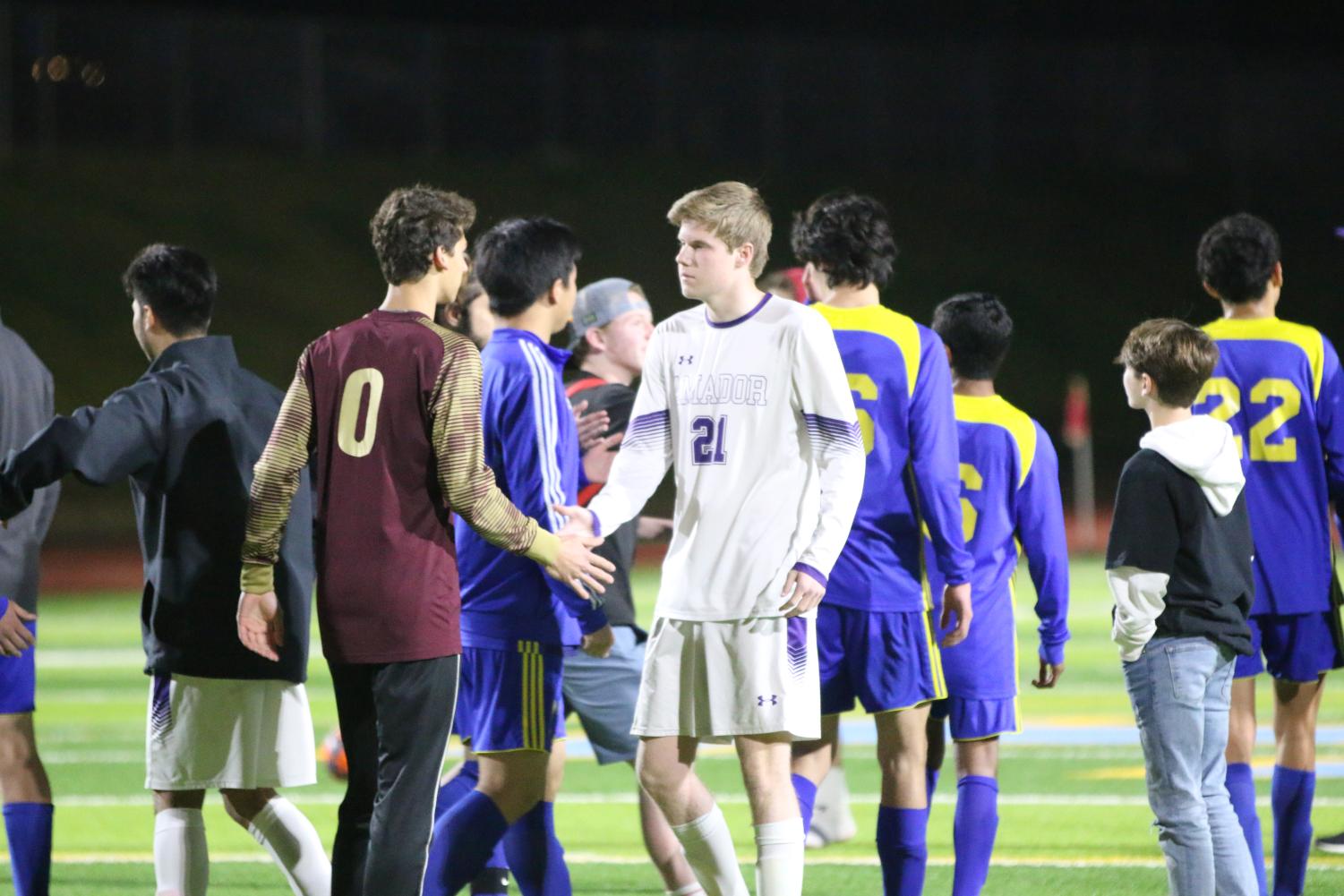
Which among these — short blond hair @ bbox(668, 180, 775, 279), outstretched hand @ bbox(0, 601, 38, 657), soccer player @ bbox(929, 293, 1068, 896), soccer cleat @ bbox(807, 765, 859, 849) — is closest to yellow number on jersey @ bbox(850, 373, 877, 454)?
soccer player @ bbox(929, 293, 1068, 896)

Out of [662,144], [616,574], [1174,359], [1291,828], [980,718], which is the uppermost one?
[662,144]

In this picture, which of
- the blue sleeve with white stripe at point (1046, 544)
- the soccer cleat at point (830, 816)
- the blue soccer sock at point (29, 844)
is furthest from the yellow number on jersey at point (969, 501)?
the blue soccer sock at point (29, 844)

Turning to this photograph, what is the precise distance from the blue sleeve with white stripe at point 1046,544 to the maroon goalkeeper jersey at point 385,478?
2.01m

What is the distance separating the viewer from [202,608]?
512 centimetres

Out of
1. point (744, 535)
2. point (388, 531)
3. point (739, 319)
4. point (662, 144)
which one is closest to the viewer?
point (388, 531)

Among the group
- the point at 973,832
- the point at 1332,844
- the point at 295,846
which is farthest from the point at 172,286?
the point at 1332,844

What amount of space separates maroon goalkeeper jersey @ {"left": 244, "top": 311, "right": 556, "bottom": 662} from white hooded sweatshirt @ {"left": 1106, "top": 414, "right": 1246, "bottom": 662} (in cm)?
178

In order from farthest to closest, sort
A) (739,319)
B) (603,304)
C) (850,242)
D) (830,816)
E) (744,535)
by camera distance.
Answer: (830,816)
(603,304)
(850,242)
(739,319)
(744,535)

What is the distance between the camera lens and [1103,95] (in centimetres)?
4262

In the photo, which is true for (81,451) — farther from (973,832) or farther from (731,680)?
(973,832)

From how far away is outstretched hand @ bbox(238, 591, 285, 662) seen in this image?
4.80 meters

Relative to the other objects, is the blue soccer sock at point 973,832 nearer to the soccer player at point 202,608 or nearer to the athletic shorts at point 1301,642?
the athletic shorts at point 1301,642

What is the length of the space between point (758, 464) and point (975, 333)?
1.41m

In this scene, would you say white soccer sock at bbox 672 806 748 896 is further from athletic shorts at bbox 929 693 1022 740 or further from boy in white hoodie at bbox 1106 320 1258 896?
boy in white hoodie at bbox 1106 320 1258 896
